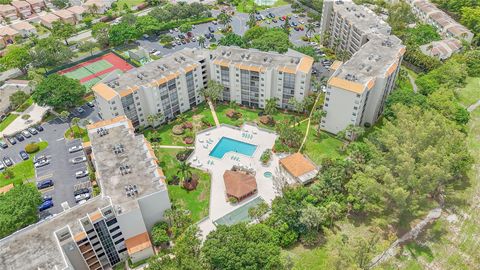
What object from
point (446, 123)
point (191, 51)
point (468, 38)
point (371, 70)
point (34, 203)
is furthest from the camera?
point (468, 38)

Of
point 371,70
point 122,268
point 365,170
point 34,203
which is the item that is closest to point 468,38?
point 371,70

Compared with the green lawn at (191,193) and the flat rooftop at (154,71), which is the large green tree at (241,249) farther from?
the flat rooftop at (154,71)

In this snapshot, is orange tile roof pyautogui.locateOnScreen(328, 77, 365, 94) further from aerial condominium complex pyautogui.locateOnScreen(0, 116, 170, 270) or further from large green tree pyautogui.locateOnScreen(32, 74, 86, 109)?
large green tree pyautogui.locateOnScreen(32, 74, 86, 109)

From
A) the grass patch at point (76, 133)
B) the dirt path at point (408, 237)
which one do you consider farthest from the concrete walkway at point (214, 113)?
the dirt path at point (408, 237)

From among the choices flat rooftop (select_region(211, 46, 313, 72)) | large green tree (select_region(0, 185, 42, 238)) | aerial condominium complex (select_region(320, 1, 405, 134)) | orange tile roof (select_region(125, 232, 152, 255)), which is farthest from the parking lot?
aerial condominium complex (select_region(320, 1, 405, 134))

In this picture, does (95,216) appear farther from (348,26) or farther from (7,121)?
(348,26)

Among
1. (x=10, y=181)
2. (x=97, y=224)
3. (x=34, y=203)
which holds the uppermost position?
(x=97, y=224)

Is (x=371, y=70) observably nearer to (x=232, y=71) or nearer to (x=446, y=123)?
(x=446, y=123)
